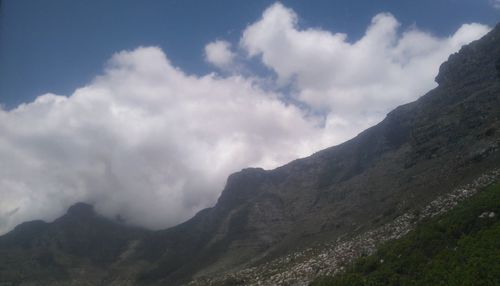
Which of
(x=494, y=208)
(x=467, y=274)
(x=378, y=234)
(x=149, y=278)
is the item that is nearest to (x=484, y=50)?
(x=378, y=234)

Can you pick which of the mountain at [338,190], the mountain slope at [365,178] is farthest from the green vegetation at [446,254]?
the mountain slope at [365,178]

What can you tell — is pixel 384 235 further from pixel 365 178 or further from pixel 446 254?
pixel 365 178

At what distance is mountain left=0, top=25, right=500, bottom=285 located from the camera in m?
74.6

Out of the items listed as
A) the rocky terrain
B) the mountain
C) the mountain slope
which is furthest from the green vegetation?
the mountain slope

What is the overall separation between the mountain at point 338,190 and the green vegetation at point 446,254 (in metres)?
17.0

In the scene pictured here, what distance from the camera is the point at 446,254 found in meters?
32.2

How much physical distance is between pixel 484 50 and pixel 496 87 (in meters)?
21.9

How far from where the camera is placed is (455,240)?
112 ft

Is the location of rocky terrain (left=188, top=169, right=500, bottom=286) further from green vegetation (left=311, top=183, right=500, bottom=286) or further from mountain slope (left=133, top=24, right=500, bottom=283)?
mountain slope (left=133, top=24, right=500, bottom=283)

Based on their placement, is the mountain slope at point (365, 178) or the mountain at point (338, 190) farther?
the mountain at point (338, 190)

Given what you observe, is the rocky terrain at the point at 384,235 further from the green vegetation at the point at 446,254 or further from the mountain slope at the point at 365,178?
the mountain slope at the point at 365,178

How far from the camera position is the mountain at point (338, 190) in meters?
74.6

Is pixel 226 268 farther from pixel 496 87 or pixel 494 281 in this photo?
pixel 494 281

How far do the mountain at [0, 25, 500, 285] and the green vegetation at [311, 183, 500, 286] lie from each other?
17.0 m
